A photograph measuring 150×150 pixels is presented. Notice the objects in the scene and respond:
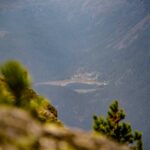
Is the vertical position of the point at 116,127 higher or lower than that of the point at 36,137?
higher

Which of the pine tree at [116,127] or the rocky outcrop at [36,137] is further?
the pine tree at [116,127]

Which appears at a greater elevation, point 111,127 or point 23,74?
point 111,127

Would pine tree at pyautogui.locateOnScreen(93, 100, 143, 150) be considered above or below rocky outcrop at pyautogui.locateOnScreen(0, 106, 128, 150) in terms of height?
above

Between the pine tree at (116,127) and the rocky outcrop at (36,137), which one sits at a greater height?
the pine tree at (116,127)

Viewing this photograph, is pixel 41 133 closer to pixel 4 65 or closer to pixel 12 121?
pixel 12 121

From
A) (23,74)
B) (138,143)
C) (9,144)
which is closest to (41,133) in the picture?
(9,144)

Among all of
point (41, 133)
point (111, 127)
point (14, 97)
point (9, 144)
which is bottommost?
point (9, 144)

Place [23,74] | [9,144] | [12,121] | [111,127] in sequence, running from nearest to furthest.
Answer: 1. [9,144]
2. [12,121]
3. [23,74]
4. [111,127]

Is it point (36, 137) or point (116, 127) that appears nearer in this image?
point (36, 137)
